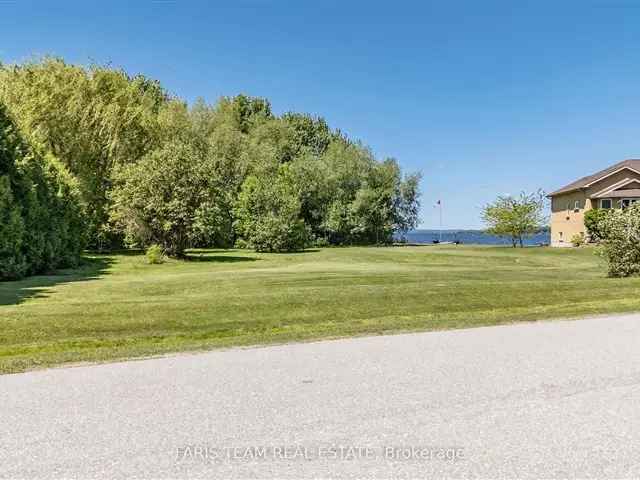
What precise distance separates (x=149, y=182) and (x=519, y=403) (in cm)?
2846

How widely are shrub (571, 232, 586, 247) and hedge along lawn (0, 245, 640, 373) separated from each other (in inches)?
1228

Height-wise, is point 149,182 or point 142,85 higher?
point 142,85

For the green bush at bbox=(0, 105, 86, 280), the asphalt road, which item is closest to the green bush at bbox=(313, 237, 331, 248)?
the green bush at bbox=(0, 105, 86, 280)

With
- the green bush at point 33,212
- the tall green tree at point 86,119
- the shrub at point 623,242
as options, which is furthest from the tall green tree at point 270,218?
the shrub at point 623,242

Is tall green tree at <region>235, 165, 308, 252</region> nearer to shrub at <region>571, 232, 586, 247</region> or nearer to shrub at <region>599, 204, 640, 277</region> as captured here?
shrub at <region>571, 232, 586, 247</region>

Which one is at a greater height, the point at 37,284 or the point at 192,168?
the point at 192,168

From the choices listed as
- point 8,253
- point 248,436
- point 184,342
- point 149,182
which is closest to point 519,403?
point 248,436

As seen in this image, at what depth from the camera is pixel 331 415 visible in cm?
455

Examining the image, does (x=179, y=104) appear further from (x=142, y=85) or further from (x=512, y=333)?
(x=512, y=333)

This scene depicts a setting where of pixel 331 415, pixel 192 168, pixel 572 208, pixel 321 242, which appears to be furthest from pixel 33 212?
pixel 572 208

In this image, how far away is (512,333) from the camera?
8586mm

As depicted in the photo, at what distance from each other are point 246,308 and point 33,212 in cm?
1493

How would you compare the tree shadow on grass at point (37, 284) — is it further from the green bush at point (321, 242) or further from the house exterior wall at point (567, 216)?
the house exterior wall at point (567, 216)

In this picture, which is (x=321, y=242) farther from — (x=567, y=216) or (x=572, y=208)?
(x=572, y=208)
